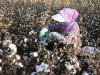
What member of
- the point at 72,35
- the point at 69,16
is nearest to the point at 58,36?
the point at 72,35

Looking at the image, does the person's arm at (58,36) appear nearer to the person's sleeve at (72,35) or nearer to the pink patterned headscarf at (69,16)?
the person's sleeve at (72,35)

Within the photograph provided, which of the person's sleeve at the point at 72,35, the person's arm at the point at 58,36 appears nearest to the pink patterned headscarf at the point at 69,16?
the person's sleeve at the point at 72,35

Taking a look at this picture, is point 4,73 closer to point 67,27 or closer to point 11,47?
point 11,47

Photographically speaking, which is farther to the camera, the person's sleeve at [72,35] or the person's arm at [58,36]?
the person's sleeve at [72,35]

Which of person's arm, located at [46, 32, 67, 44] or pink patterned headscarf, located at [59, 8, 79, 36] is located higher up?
pink patterned headscarf, located at [59, 8, 79, 36]

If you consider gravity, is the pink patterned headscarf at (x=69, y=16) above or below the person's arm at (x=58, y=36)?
above

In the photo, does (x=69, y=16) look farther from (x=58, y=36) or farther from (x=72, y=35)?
(x=58, y=36)

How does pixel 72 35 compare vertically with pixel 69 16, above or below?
below

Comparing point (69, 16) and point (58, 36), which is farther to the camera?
point (69, 16)

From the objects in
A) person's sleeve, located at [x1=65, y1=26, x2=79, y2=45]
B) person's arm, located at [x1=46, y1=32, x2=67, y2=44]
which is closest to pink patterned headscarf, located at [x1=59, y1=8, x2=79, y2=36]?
person's sleeve, located at [x1=65, y1=26, x2=79, y2=45]

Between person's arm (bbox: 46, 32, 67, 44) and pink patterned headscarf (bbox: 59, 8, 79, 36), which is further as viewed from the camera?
pink patterned headscarf (bbox: 59, 8, 79, 36)

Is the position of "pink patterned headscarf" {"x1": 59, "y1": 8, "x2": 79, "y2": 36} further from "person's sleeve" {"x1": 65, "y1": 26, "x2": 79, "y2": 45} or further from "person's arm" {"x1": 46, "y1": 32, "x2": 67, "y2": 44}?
"person's arm" {"x1": 46, "y1": 32, "x2": 67, "y2": 44}

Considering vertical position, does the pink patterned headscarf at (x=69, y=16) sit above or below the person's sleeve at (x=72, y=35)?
above

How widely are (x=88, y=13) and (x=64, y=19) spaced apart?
2392mm
